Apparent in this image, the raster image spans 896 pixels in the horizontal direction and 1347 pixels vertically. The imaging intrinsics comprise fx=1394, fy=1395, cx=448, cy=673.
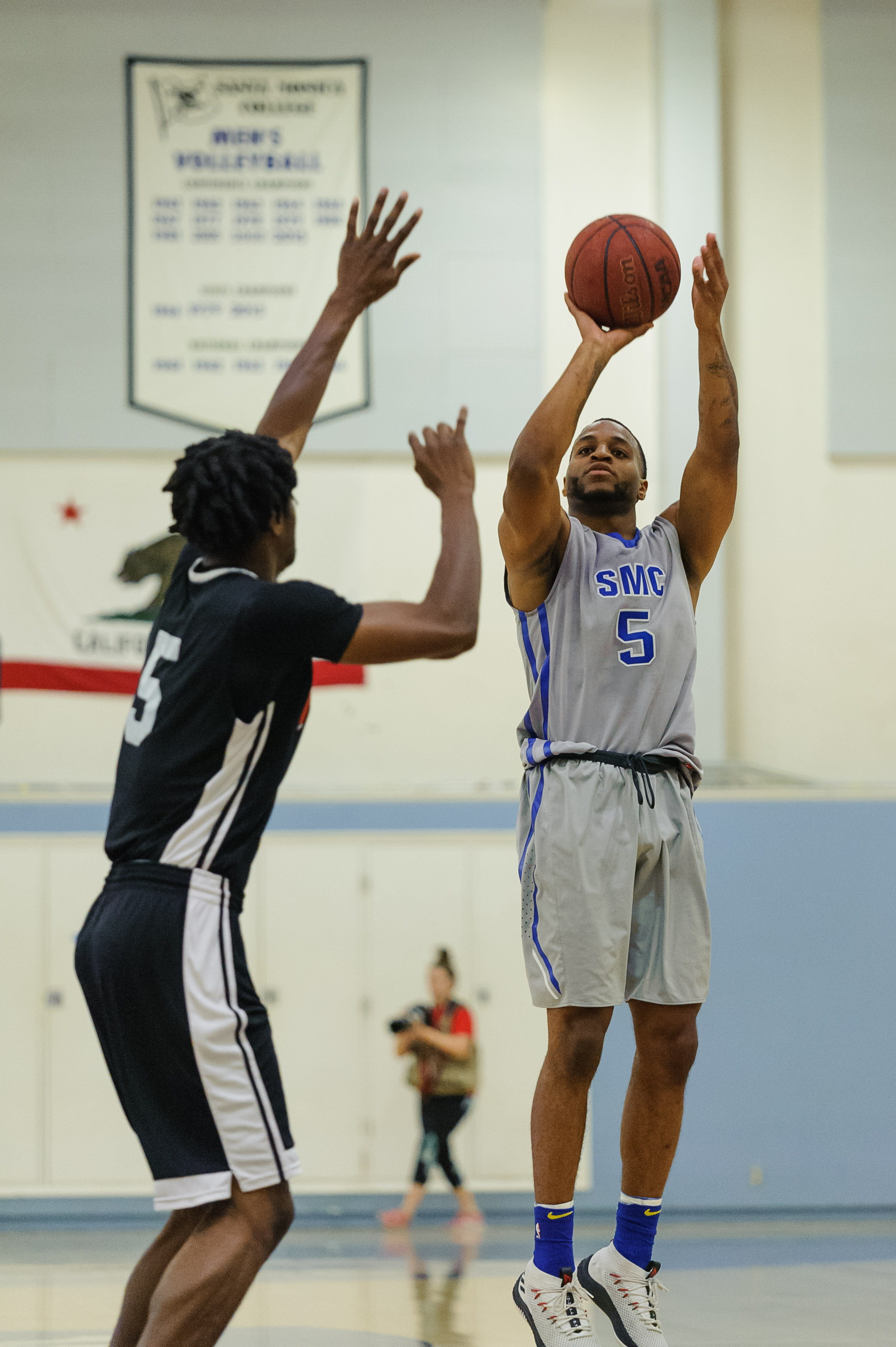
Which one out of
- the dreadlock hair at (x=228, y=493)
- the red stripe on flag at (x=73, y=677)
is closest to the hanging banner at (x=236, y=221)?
the red stripe on flag at (x=73, y=677)

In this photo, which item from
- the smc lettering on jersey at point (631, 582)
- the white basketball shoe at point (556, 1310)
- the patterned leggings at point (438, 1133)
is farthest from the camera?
the patterned leggings at point (438, 1133)

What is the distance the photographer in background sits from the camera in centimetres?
802

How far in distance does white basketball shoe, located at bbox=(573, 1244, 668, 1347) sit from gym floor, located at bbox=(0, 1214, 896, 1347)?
96 centimetres

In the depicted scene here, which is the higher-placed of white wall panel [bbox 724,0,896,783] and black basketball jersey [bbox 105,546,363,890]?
white wall panel [bbox 724,0,896,783]

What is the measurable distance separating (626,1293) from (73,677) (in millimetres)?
6515

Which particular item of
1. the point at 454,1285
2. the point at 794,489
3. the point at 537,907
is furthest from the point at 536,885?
the point at 794,489

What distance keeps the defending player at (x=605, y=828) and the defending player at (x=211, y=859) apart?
783 millimetres

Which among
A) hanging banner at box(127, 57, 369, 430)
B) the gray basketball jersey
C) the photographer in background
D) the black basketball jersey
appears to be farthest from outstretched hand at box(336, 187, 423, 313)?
hanging banner at box(127, 57, 369, 430)

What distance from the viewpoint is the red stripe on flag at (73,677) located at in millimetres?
8953

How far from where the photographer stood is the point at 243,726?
2.64 meters

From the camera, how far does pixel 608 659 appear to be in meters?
3.49

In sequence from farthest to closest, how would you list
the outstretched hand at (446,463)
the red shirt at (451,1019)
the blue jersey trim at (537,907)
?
the red shirt at (451,1019), the blue jersey trim at (537,907), the outstretched hand at (446,463)

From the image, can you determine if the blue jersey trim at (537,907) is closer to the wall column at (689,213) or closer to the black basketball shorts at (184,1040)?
the black basketball shorts at (184,1040)

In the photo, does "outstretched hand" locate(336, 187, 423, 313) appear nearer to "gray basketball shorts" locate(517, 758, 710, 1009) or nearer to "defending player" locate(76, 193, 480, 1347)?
"defending player" locate(76, 193, 480, 1347)
